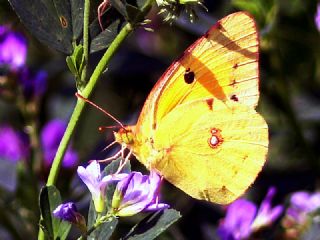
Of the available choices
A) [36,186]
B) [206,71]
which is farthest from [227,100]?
[36,186]

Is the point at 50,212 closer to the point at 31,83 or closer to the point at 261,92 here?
the point at 31,83

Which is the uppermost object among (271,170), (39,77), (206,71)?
(206,71)

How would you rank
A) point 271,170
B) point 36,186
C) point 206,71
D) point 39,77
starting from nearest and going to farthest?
point 206,71
point 36,186
point 39,77
point 271,170

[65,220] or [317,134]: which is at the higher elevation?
[65,220]

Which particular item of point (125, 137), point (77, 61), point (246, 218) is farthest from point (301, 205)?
point (77, 61)

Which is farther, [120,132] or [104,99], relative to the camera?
[104,99]

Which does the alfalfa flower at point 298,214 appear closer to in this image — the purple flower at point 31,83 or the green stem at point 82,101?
the purple flower at point 31,83

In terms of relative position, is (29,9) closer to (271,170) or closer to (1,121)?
(271,170)
